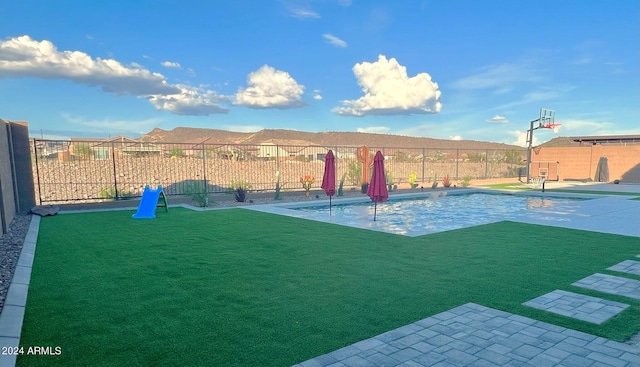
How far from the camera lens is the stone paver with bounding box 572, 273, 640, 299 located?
4.27 meters

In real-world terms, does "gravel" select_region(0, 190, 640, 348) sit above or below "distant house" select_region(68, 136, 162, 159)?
below

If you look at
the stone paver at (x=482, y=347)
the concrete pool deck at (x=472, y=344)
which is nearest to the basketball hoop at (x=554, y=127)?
the concrete pool deck at (x=472, y=344)

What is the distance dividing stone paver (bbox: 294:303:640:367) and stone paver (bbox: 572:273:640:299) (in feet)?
5.27

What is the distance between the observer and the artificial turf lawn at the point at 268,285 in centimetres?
309

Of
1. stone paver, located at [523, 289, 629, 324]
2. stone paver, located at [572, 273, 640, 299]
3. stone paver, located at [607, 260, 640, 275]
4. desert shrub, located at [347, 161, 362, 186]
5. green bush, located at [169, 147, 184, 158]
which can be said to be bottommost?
stone paver, located at [607, 260, 640, 275]

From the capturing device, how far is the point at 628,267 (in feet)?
17.4

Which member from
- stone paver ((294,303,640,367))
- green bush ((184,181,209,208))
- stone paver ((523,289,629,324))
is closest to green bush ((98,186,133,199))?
green bush ((184,181,209,208))

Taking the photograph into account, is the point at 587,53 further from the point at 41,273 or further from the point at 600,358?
the point at 41,273

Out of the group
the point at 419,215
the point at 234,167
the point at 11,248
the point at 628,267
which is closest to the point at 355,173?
the point at 419,215

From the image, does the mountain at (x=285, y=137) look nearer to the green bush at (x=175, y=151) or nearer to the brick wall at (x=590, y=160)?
the brick wall at (x=590, y=160)

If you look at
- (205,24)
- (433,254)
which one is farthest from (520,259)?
(205,24)

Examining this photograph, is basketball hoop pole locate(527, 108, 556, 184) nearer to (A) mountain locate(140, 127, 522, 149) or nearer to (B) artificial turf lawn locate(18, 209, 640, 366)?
(B) artificial turf lawn locate(18, 209, 640, 366)

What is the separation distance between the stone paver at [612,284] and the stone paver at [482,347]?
161 cm

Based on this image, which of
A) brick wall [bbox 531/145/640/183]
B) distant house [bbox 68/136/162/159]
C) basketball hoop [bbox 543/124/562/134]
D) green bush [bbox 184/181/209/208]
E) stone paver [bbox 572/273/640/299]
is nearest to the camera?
stone paver [bbox 572/273/640/299]
